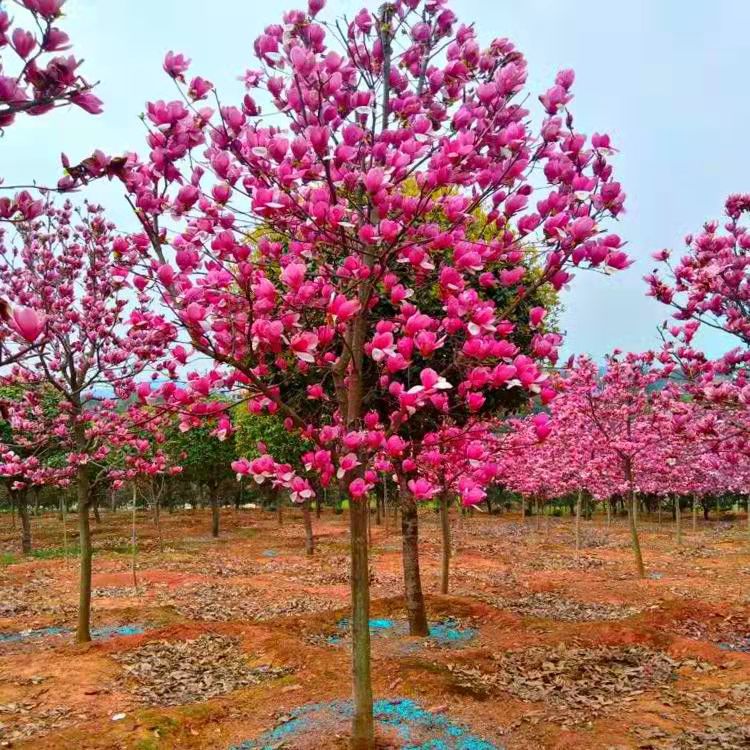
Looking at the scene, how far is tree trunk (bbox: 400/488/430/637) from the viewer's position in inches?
462

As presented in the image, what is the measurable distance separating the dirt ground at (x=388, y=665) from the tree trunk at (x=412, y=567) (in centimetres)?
39

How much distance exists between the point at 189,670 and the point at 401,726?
467 cm

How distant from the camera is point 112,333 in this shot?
1113 cm

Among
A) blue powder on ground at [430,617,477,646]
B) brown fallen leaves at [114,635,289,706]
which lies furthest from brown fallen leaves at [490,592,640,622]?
brown fallen leaves at [114,635,289,706]

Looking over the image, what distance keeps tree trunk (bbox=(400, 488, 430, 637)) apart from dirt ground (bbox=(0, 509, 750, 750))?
0.39 meters

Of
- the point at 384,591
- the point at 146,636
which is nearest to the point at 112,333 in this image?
the point at 146,636

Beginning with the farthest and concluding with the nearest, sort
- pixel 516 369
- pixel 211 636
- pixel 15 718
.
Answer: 1. pixel 211 636
2. pixel 15 718
3. pixel 516 369

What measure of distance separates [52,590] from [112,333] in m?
12.9

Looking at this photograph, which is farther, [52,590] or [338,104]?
[52,590]

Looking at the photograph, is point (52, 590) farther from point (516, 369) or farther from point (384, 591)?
point (516, 369)

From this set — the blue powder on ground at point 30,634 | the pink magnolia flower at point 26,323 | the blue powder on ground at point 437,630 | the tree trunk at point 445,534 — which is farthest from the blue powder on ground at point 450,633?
the pink magnolia flower at point 26,323

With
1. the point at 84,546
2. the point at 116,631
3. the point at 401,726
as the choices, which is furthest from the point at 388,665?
the point at 116,631

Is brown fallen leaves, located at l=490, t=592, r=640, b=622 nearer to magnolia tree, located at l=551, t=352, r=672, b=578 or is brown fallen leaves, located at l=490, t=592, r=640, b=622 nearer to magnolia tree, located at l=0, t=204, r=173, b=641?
magnolia tree, located at l=551, t=352, r=672, b=578

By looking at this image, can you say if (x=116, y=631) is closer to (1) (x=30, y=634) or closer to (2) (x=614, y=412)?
(1) (x=30, y=634)
